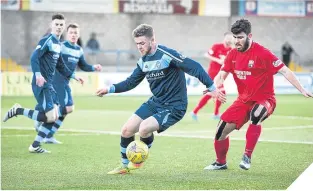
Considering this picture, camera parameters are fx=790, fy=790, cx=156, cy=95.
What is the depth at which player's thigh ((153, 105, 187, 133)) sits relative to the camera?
998 centimetres

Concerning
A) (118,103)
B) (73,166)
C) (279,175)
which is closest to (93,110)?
(118,103)

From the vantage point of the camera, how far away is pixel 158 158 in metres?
11.8

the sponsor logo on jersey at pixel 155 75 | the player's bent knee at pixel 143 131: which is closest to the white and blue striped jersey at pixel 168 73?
the sponsor logo on jersey at pixel 155 75

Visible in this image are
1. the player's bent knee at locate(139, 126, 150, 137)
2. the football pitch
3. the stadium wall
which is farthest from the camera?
the stadium wall

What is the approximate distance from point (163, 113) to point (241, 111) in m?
1.10

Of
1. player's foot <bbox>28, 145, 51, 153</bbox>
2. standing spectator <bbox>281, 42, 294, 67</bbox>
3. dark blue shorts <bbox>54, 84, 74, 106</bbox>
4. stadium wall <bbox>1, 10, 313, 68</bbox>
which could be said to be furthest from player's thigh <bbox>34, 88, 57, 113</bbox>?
standing spectator <bbox>281, 42, 294, 67</bbox>

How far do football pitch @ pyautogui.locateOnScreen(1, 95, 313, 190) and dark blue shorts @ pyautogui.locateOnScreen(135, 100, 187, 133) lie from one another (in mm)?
654

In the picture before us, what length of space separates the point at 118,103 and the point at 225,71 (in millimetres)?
14810

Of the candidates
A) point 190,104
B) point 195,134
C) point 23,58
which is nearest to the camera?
point 195,134

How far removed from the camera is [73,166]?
1080cm

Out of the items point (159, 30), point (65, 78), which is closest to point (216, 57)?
point (65, 78)

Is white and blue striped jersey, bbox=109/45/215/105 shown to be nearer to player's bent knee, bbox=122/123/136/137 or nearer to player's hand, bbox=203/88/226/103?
player's hand, bbox=203/88/226/103

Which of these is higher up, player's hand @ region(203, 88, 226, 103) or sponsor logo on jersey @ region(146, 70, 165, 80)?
sponsor logo on jersey @ region(146, 70, 165, 80)

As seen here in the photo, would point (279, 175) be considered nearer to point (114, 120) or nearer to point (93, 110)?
point (114, 120)
